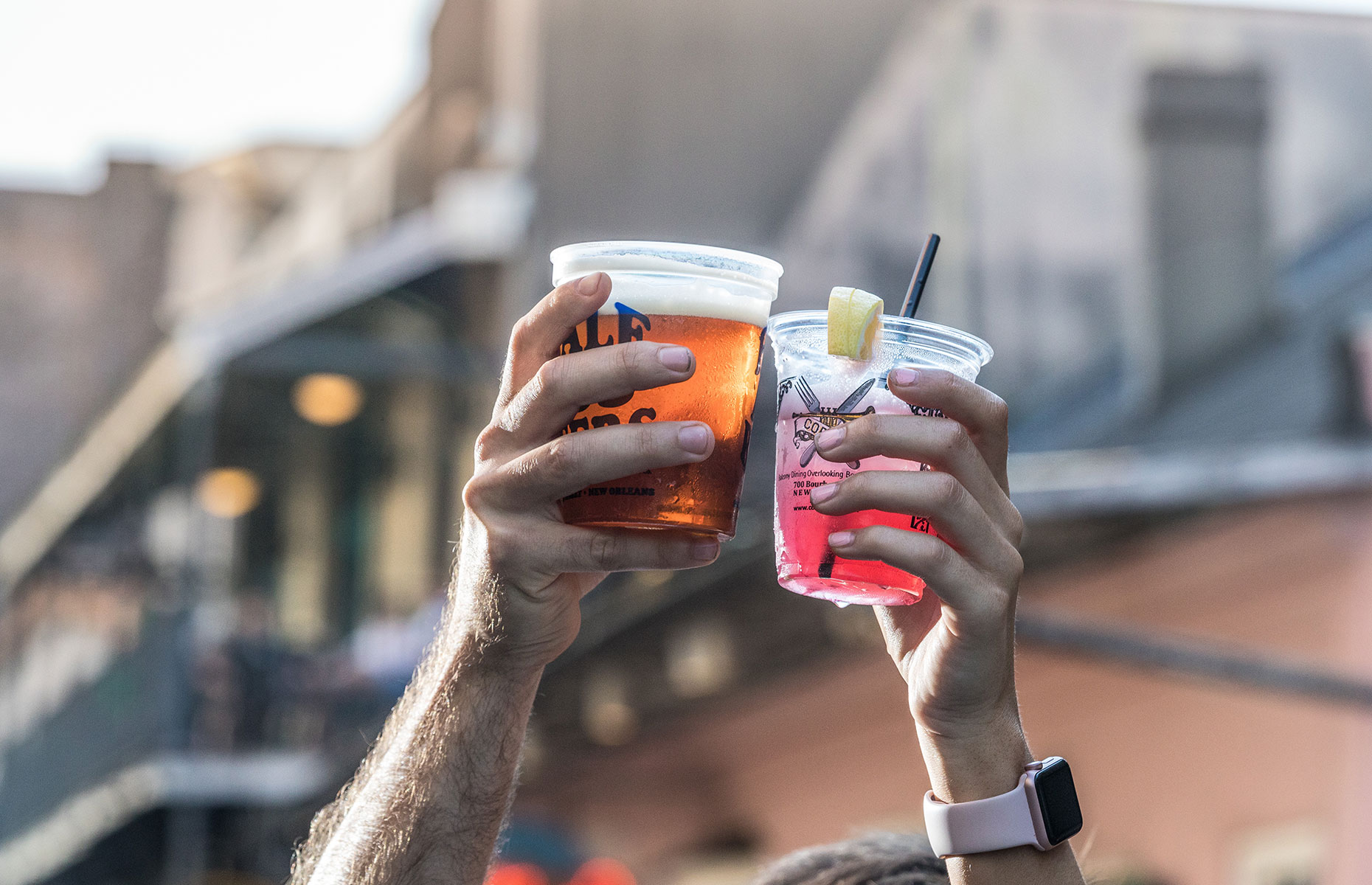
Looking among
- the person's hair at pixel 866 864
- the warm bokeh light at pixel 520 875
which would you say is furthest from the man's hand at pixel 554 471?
the warm bokeh light at pixel 520 875

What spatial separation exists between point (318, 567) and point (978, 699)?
12.1m

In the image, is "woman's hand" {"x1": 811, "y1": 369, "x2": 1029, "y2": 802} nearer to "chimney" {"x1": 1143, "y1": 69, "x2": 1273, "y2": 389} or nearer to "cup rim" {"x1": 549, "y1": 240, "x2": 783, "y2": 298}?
"cup rim" {"x1": 549, "y1": 240, "x2": 783, "y2": 298}

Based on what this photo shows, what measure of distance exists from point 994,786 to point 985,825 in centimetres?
4

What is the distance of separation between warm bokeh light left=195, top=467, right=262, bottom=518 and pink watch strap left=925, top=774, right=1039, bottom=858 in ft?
37.0

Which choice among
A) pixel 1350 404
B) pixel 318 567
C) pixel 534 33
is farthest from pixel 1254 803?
pixel 534 33

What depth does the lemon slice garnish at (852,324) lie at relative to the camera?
4.37 ft

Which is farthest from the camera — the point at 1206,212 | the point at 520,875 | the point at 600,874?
the point at 1206,212

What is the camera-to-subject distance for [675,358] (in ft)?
3.93

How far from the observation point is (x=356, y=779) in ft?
5.12

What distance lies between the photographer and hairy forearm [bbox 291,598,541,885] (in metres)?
1.34

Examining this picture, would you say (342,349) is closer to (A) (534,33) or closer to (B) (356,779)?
(A) (534,33)

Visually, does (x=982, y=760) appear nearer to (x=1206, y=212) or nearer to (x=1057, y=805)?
(x=1057, y=805)

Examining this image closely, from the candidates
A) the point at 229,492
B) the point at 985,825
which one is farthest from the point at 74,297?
the point at 985,825

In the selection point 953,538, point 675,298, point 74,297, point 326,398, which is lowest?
point 953,538
